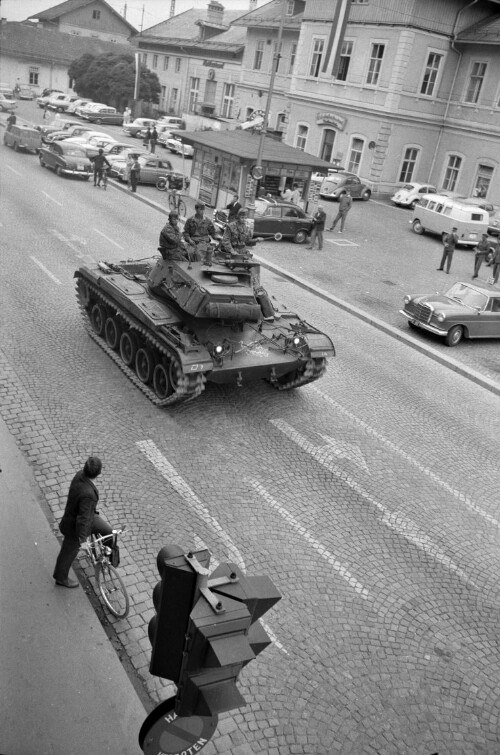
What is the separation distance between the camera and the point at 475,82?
3681 centimetres

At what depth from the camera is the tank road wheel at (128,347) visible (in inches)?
496

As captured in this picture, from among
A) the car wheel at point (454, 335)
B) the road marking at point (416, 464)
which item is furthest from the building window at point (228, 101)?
the road marking at point (416, 464)

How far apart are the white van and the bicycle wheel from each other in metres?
25.9

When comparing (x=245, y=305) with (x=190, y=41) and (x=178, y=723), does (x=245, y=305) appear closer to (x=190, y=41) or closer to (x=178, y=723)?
(x=178, y=723)

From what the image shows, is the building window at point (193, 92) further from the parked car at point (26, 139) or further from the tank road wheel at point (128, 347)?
the tank road wheel at point (128, 347)

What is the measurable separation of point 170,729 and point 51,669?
248cm

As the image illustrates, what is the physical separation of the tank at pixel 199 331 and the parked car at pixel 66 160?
19.1m

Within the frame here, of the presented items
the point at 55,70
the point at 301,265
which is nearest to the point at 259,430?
the point at 301,265

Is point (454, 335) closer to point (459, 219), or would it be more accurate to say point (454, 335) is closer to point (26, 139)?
point (459, 219)

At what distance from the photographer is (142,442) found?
10.4m

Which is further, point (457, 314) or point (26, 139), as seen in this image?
point (26, 139)

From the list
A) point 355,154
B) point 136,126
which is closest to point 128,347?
point 355,154

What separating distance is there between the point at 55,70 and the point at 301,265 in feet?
215

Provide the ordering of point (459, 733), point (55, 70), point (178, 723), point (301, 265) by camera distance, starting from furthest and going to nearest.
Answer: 1. point (55, 70)
2. point (301, 265)
3. point (459, 733)
4. point (178, 723)
